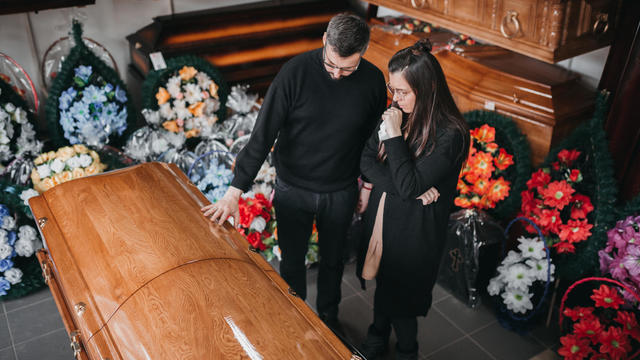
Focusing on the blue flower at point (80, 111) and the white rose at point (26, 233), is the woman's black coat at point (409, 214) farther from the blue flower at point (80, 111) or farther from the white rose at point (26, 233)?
the blue flower at point (80, 111)

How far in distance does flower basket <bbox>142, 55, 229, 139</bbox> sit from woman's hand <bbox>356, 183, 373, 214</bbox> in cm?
179

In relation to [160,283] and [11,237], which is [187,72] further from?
[160,283]

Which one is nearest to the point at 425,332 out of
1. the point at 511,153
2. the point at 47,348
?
the point at 511,153

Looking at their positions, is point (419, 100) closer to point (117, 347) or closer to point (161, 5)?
point (117, 347)

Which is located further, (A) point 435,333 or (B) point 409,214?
(A) point 435,333

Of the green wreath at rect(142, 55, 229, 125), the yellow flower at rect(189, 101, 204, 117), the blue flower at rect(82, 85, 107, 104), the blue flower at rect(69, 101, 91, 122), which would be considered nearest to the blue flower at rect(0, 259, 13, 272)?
the blue flower at rect(69, 101, 91, 122)

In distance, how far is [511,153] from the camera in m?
3.24

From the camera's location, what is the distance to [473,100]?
3.41 meters

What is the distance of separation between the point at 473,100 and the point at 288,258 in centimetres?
160

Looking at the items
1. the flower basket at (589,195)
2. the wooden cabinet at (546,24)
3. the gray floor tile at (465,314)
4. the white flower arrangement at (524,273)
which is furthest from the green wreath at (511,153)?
the gray floor tile at (465,314)

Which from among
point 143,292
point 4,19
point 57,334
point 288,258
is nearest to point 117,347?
point 143,292

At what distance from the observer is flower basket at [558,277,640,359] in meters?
2.51

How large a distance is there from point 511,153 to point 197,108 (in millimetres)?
2287

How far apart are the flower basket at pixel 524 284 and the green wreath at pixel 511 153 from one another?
15cm
